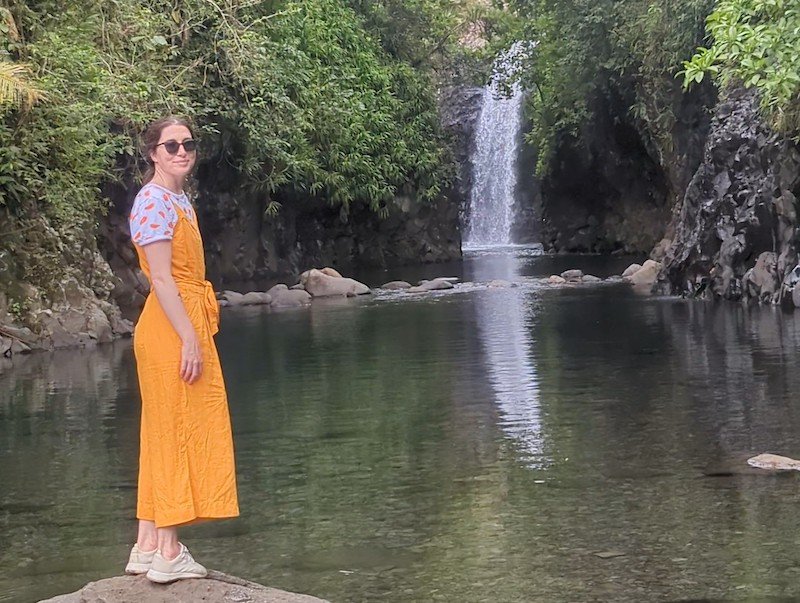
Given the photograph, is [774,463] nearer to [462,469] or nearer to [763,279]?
[462,469]

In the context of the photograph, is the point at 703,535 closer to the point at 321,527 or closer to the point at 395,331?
the point at 321,527

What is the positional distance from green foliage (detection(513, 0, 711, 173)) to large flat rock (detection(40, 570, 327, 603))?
23011 mm

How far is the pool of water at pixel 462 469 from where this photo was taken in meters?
6.92

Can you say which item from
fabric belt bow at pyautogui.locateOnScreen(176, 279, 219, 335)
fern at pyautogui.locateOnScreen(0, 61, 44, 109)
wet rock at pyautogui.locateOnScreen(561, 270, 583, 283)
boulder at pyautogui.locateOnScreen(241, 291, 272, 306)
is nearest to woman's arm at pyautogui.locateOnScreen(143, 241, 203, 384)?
fabric belt bow at pyautogui.locateOnScreen(176, 279, 219, 335)

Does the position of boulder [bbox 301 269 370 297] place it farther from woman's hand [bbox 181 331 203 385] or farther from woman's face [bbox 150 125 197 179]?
woman's hand [bbox 181 331 203 385]

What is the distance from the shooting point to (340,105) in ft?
116

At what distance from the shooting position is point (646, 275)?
29906 mm

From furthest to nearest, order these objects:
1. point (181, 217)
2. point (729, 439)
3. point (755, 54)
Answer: point (755, 54) < point (729, 439) < point (181, 217)

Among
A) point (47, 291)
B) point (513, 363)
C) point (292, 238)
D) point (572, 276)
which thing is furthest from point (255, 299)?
point (513, 363)

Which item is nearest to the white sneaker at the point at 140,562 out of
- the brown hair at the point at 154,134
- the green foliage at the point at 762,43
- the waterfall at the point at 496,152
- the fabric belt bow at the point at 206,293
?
the fabric belt bow at the point at 206,293

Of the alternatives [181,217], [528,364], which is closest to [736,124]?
[528,364]

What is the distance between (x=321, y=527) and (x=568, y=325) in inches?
508

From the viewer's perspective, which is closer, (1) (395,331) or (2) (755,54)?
(2) (755,54)

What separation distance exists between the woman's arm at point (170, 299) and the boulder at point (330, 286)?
83.8 feet
